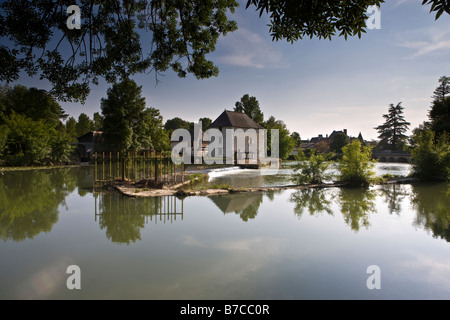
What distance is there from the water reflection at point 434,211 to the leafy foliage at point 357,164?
2.62m

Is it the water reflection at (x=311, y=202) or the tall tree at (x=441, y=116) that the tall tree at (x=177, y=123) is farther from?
the water reflection at (x=311, y=202)

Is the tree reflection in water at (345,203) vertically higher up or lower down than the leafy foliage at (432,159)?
lower down

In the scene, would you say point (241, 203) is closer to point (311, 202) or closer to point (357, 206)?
point (311, 202)

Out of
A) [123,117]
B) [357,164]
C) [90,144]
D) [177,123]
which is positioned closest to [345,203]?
[357,164]

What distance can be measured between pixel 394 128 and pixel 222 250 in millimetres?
63827

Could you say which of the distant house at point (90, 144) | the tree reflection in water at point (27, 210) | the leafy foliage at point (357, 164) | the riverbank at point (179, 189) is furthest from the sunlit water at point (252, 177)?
the distant house at point (90, 144)

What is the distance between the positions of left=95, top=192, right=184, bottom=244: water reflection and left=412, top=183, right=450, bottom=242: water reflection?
7.59m

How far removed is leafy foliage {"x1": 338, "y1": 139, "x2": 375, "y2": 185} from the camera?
→ 15.9 metres

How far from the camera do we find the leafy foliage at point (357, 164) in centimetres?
1593

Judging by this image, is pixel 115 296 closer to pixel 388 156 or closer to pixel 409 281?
pixel 409 281

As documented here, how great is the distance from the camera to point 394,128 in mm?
57031

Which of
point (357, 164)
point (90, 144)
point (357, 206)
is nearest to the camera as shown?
point (357, 206)

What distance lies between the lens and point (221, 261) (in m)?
5.20
